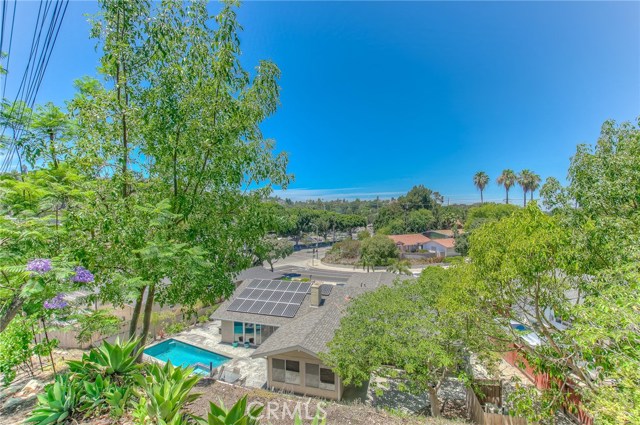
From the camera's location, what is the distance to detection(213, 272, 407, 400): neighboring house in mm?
13023

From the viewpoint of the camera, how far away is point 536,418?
714 cm

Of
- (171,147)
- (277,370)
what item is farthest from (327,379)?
(171,147)

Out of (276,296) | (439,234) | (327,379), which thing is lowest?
(327,379)

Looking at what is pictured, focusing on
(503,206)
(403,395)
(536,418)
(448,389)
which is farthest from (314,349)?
(503,206)

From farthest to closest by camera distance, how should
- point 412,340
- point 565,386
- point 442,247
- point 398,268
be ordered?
point 442,247
point 398,268
point 412,340
point 565,386

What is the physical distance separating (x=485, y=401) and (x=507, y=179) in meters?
59.5

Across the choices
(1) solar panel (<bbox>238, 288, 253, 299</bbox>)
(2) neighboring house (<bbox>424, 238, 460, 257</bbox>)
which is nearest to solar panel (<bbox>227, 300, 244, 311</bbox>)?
(1) solar panel (<bbox>238, 288, 253, 299</bbox>)

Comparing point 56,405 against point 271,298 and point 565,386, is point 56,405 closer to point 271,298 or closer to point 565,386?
point 565,386

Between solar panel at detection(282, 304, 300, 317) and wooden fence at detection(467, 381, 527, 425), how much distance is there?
10.3 meters

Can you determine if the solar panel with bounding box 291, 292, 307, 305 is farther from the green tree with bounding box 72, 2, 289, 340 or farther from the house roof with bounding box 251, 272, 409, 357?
the green tree with bounding box 72, 2, 289, 340

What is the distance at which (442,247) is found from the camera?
54219mm

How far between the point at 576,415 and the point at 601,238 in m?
7.50

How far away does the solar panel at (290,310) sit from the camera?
18.2 m

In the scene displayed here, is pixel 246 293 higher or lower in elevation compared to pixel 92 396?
lower
